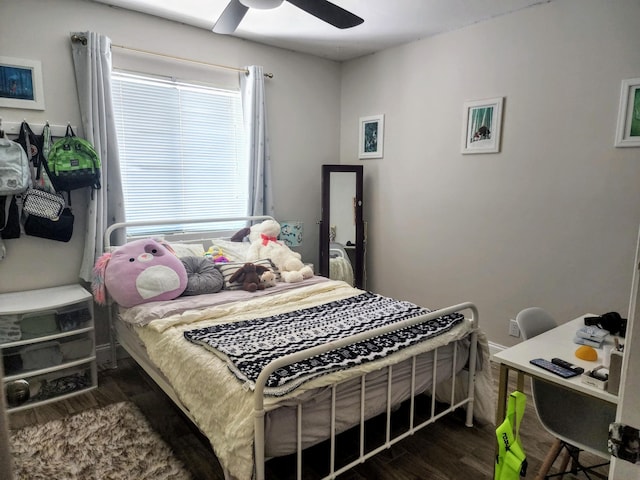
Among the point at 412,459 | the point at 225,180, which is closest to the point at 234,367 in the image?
the point at 412,459

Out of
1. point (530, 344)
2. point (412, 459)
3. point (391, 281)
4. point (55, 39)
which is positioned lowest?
point (412, 459)

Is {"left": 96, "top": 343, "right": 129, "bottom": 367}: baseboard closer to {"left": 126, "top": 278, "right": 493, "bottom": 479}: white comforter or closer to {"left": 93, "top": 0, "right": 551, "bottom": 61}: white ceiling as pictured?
{"left": 126, "top": 278, "right": 493, "bottom": 479}: white comforter

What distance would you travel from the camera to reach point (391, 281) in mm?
3965

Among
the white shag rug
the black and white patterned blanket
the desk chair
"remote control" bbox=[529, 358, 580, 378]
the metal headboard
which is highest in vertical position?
the metal headboard

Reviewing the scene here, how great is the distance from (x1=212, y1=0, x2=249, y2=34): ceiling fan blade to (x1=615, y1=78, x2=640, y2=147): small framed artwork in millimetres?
2210

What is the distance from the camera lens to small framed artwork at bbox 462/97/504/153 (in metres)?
3.06

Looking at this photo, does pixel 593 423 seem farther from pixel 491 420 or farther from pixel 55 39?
pixel 55 39

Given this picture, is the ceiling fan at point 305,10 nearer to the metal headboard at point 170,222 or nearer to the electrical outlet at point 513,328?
the metal headboard at point 170,222

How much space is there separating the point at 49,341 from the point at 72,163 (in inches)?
43.7

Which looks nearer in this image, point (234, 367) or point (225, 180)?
point (234, 367)

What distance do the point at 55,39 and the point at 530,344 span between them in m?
3.21

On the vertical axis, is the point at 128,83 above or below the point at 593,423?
above

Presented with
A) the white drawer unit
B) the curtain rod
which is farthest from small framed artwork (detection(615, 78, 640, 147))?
the white drawer unit

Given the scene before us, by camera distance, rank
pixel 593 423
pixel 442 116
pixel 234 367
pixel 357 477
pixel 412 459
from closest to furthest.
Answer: pixel 593 423 < pixel 234 367 < pixel 357 477 < pixel 412 459 < pixel 442 116
